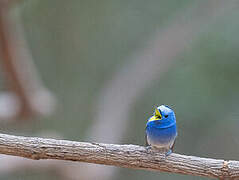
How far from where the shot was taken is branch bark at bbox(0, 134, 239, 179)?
5.35ft

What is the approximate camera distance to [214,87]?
5.69 metres

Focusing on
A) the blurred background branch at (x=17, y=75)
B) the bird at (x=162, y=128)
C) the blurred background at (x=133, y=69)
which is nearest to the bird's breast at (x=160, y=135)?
the bird at (x=162, y=128)

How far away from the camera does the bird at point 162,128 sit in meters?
1.57

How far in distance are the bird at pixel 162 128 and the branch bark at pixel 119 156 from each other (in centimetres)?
5

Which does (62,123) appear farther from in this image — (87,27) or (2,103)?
(2,103)

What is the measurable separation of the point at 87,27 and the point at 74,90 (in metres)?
0.94

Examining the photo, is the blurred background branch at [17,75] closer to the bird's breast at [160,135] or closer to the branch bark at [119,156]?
the branch bark at [119,156]

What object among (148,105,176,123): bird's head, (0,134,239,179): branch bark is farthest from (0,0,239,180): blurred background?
(148,105,176,123): bird's head

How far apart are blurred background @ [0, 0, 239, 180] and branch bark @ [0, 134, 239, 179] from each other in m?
2.64

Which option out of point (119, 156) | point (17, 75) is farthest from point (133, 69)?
point (119, 156)

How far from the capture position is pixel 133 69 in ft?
16.0

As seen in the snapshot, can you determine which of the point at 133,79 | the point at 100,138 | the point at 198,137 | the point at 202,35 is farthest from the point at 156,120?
the point at 198,137

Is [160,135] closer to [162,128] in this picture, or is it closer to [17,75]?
[162,128]

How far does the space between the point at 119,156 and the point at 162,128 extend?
0.67 ft
